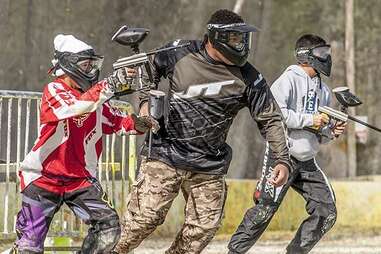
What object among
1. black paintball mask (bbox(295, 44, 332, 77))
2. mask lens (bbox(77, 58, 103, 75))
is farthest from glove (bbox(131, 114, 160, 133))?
black paintball mask (bbox(295, 44, 332, 77))

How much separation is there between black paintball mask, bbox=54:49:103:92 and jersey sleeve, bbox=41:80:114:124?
142 millimetres

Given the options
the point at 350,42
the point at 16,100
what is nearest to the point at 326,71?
the point at 16,100

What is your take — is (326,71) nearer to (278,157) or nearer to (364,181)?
(278,157)

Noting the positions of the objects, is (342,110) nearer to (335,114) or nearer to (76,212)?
(335,114)

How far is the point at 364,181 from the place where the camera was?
1529cm

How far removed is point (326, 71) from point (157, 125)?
8.39 ft

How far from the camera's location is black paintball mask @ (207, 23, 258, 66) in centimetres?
810

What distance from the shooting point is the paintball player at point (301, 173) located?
9.51 m

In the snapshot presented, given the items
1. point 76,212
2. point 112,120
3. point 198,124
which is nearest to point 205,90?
point 198,124

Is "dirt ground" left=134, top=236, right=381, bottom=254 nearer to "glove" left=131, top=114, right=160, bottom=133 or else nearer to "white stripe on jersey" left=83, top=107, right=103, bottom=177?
"white stripe on jersey" left=83, top=107, right=103, bottom=177

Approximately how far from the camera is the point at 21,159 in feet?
32.6

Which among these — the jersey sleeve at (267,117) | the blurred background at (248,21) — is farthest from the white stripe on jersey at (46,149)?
the blurred background at (248,21)

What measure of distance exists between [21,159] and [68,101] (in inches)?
92.0

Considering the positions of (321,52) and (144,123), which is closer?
(144,123)
